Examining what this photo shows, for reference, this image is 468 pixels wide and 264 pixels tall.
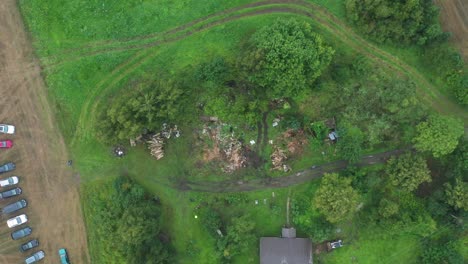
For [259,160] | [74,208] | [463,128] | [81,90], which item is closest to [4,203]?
[74,208]

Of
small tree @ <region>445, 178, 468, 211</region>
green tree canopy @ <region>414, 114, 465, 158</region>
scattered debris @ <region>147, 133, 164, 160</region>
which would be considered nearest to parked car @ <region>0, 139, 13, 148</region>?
scattered debris @ <region>147, 133, 164, 160</region>

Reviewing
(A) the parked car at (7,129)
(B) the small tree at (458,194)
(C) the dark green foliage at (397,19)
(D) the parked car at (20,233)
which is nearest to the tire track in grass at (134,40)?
(C) the dark green foliage at (397,19)

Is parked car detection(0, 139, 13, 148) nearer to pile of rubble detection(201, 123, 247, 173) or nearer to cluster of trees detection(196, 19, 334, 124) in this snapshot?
pile of rubble detection(201, 123, 247, 173)

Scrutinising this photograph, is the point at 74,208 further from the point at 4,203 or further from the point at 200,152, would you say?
the point at 200,152

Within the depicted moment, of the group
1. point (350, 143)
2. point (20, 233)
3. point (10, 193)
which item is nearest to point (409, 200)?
point (350, 143)

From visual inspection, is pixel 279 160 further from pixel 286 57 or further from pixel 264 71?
pixel 286 57

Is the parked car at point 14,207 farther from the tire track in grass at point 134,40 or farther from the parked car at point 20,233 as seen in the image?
the tire track in grass at point 134,40
